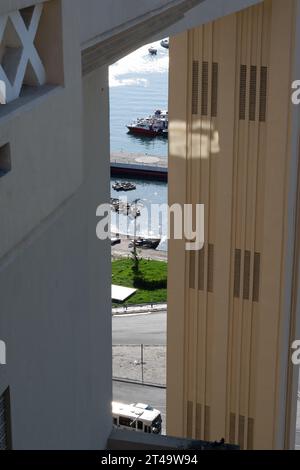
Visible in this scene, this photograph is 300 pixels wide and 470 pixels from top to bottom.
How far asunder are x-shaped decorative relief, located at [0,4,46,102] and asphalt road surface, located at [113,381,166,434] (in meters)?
9.39

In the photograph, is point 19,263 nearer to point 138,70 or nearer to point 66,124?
point 66,124

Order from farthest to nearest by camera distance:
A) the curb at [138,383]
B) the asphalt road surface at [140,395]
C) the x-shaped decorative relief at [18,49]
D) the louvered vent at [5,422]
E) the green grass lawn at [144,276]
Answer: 1. the green grass lawn at [144,276]
2. the curb at [138,383]
3. the asphalt road surface at [140,395]
4. the louvered vent at [5,422]
5. the x-shaped decorative relief at [18,49]

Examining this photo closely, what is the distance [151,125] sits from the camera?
25469mm

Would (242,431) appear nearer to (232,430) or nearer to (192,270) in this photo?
(232,430)

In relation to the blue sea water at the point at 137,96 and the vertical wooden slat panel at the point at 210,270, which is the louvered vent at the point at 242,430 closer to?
the vertical wooden slat panel at the point at 210,270

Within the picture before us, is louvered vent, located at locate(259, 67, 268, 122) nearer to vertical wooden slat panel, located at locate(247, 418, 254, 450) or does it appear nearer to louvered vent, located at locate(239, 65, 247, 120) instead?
louvered vent, located at locate(239, 65, 247, 120)

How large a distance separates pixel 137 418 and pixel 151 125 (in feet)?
53.4

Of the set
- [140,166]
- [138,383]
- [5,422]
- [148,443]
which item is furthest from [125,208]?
[5,422]

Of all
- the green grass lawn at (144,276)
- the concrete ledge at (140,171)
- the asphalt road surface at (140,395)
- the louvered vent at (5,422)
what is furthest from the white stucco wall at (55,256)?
the concrete ledge at (140,171)

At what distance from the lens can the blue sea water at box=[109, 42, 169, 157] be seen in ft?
85.1

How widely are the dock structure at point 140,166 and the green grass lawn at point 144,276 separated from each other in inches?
→ 250

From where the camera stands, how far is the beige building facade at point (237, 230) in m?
5.15

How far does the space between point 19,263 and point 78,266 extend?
562 mm

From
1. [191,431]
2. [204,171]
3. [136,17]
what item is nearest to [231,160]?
[204,171]
